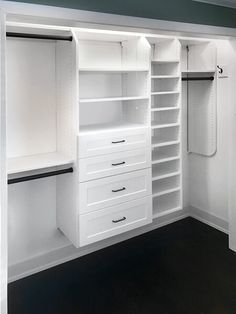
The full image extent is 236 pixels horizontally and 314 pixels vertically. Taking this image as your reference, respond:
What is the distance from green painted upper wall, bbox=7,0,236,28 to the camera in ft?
6.12

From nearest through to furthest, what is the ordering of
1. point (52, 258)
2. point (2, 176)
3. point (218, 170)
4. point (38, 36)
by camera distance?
1. point (2, 176)
2. point (38, 36)
3. point (52, 258)
4. point (218, 170)

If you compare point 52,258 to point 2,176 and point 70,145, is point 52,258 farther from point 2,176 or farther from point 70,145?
point 2,176

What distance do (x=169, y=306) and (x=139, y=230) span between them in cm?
122

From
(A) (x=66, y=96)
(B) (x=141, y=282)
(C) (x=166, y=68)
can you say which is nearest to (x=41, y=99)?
(A) (x=66, y=96)

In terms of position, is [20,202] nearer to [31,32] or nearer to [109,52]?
[31,32]

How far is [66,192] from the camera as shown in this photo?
8.77ft

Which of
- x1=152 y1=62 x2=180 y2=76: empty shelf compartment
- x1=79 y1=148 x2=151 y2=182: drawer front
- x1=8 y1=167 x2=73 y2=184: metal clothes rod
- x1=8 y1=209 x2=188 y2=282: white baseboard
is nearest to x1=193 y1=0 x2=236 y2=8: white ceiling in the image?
x1=152 y1=62 x2=180 y2=76: empty shelf compartment

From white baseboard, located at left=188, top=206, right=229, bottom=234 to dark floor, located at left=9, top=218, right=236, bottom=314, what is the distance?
0.21 m

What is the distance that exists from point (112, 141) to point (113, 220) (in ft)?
2.19

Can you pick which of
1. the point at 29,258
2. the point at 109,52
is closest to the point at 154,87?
the point at 109,52

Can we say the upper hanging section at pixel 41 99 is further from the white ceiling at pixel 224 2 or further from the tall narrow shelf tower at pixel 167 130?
the white ceiling at pixel 224 2

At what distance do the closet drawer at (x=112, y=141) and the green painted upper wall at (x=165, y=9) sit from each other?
0.93 meters

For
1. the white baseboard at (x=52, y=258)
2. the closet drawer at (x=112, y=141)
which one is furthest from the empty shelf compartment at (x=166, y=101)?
the white baseboard at (x=52, y=258)

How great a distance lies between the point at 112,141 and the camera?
2.61 meters
